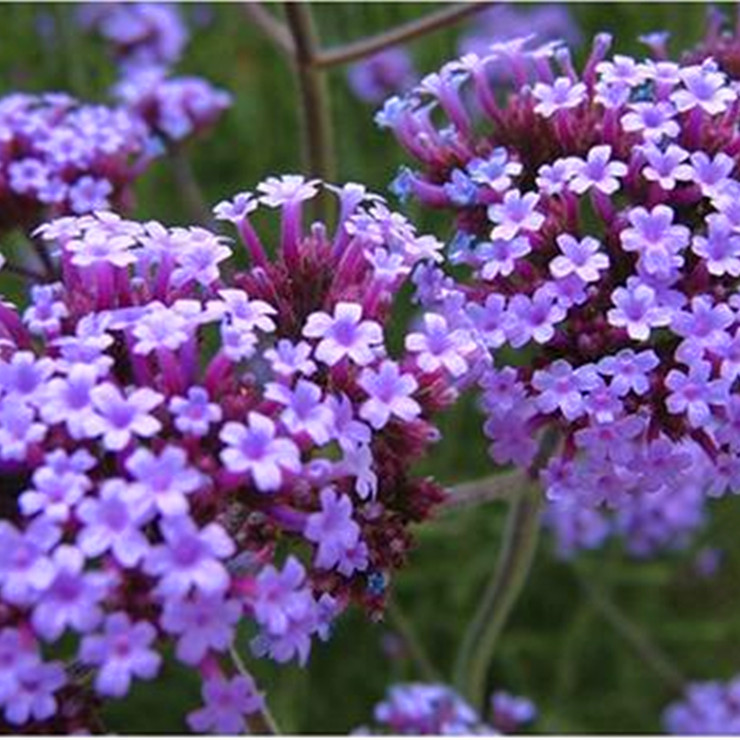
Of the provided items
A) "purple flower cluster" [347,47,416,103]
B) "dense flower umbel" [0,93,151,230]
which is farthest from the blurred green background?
"dense flower umbel" [0,93,151,230]

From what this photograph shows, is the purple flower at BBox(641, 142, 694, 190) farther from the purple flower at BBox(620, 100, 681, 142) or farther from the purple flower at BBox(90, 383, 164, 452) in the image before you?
the purple flower at BBox(90, 383, 164, 452)

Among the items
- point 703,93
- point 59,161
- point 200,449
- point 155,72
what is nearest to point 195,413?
point 200,449

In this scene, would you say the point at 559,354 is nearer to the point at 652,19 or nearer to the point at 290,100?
the point at 652,19

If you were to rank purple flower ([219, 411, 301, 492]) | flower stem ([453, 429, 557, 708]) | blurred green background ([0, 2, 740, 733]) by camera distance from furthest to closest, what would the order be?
blurred green background ([0, 2, 740, 733]) → flower stem ([453, 429, 557, 708]) → purple flower ([219, 411, 301, 492])

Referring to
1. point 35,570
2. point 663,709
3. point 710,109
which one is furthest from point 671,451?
point 663,709

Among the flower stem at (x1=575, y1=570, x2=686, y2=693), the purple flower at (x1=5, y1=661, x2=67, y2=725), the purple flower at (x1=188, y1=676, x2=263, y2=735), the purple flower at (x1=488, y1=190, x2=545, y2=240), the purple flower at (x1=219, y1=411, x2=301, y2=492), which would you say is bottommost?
the flower stem at (x1=575, y1=570, x2=686, y2=693)

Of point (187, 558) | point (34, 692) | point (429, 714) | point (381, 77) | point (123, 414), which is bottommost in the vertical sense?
point (429, 714)

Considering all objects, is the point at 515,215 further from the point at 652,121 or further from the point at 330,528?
the point at 330,528
